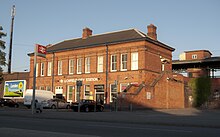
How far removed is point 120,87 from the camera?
4150 centimetres

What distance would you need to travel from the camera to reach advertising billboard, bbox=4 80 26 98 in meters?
53.8

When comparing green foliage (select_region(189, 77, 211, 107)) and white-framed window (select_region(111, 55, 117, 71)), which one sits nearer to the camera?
white-framed window (select_region(111, 55, 117, 71))

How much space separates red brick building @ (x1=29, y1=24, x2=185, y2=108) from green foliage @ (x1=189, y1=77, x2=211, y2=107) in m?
3.39

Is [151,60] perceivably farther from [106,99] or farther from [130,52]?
[106,99]

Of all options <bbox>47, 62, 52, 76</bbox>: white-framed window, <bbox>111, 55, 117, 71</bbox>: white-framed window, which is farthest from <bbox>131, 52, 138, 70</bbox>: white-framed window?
<bbox>47, 62, 52, 76</bbox>: white-framed window

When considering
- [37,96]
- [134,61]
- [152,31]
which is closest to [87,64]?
[134,61]

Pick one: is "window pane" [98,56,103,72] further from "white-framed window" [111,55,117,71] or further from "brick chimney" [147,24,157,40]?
"brick chimney" [147,24,157,40]

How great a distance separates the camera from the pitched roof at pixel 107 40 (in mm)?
42006

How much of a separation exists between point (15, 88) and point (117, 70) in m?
22.7

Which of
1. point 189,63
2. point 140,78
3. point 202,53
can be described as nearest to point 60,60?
point 140,78

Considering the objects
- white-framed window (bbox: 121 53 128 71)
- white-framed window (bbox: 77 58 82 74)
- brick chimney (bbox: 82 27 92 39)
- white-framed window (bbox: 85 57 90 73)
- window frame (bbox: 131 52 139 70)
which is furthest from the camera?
brick chimney (bbox: 82 27 92 39)

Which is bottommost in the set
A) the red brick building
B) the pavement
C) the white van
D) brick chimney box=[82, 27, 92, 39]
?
the pavement

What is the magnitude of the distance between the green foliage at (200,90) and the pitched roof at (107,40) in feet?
22.3

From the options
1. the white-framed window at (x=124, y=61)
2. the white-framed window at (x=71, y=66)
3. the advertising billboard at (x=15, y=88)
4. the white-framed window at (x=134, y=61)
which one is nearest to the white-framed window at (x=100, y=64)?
the white-framed window at (x=124, y=61)
